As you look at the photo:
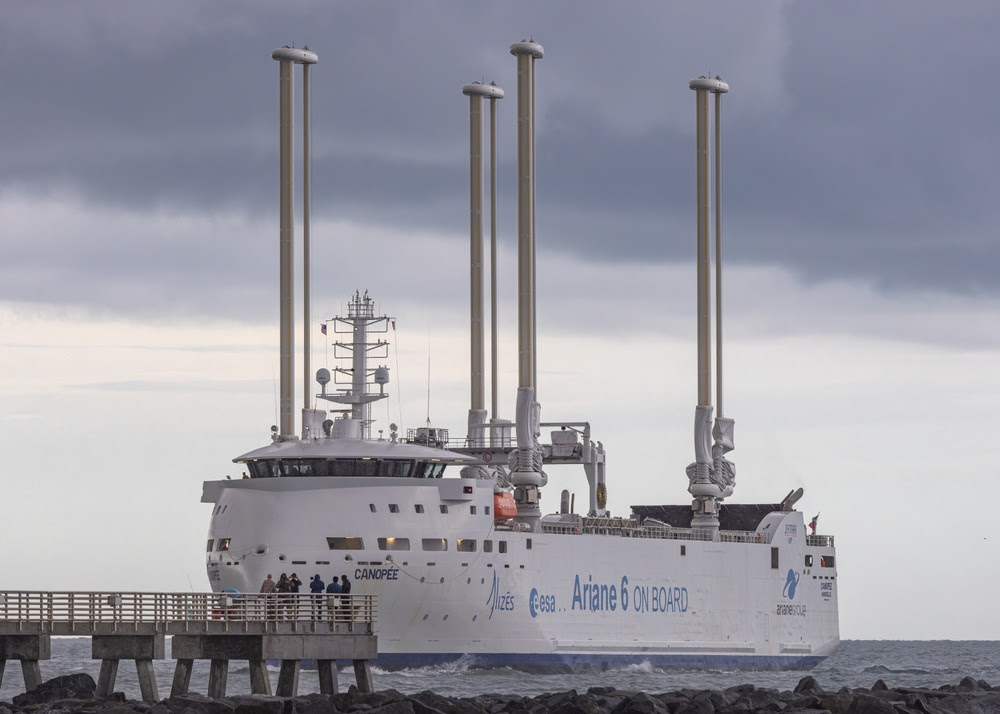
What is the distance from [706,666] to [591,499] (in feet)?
23.1

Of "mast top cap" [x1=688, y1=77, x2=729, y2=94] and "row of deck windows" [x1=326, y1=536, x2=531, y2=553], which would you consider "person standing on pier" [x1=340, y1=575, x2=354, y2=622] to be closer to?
"row of deck windows" [x1=326, y1=536, x2=531, y2=553]

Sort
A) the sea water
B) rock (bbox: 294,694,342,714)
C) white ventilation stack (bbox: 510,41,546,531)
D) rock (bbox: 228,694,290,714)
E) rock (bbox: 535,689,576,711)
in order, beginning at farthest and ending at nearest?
white ventilation stack (bbox: 510,41,546,531) → the sea water → rock (bbox: 535,689,576,711) → rock (bbox: 228,694,290,714) → rock (bbox: 294,694,342,714)

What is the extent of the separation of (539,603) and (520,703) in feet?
71.3

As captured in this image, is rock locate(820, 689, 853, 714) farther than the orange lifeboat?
No

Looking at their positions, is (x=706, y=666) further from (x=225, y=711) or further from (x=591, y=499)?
(x=225, y=711)

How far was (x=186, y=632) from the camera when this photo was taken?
38531 millimetres

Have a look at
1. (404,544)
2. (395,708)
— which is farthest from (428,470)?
(395,708)

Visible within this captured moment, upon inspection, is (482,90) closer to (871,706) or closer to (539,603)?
(539,603)

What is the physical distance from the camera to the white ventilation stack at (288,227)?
60094 millimetres

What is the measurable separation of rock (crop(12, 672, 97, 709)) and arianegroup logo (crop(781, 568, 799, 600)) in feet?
124

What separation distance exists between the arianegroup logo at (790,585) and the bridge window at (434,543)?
21.7 m

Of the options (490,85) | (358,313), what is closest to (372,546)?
(358,313)

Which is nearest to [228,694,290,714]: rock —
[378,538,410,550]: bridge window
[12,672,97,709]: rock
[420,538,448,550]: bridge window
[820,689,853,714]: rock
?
[12,672,97,709]: rock

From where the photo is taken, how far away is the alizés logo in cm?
5656
